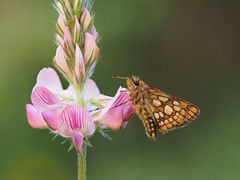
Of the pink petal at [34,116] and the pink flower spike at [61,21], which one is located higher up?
the pink flower spike at [61,21]

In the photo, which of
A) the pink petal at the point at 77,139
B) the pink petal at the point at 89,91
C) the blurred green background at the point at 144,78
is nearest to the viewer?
the pink petal at the point at 77,139

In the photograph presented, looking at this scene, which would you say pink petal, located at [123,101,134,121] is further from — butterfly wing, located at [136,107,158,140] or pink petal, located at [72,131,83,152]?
pink petal, located at [72,131,83,152]

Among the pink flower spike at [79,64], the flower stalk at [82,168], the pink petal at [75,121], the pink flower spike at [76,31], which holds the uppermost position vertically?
the pink flower spike at [76,31]

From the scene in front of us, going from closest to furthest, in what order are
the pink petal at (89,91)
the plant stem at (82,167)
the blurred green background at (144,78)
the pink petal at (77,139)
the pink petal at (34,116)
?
1. the plant stem at (82,167)
2. the pink petal at (77,139)
3. the pink petal at (34,116)
4. the pink petal at (89,91)
5. the blurred green background at (144,78)

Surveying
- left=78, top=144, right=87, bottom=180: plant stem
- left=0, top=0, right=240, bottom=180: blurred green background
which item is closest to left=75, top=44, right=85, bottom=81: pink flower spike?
left=78, top=144, right=87, bottom=180: plant stem

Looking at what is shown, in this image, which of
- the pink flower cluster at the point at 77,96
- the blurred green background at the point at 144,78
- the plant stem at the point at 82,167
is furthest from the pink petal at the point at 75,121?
the blurred green background at the point at 144,78

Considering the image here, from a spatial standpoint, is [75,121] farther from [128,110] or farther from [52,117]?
[128,110]

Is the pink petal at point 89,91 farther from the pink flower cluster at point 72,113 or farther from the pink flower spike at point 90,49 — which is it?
the pink flower spike at point 90,49

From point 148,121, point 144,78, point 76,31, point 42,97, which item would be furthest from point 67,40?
point 144,78

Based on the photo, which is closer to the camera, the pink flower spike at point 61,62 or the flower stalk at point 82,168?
the flower stalk at point 82,168
